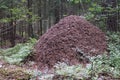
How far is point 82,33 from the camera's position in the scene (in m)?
10.4

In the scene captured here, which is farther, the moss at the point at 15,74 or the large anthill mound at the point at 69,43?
the large anthill mound at the point at 69,43

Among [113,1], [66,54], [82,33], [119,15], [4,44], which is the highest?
[113,1]

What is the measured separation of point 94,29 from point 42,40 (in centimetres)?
284

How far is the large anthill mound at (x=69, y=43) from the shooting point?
8781 millimetres

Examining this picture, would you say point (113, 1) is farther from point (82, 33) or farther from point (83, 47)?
point (83, 47)

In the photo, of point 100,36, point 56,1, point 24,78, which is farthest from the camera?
point 56,1

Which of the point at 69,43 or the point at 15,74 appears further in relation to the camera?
the point at 69,43

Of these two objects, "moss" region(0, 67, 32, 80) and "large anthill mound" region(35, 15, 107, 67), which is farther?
"large anthill mound" region(35, 15, 107, 67)

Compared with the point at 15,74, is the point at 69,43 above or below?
above

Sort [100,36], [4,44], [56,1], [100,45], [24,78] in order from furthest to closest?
1. [56,1]
2. [4,44]
3. [100,36]
4. [100,45]
5. [24,78]

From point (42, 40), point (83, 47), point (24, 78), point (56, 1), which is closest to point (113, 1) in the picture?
point (83, 47)

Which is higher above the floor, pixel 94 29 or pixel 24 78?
pixel 94 29

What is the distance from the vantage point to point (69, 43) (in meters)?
9.52

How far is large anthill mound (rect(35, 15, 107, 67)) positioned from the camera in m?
8.78
